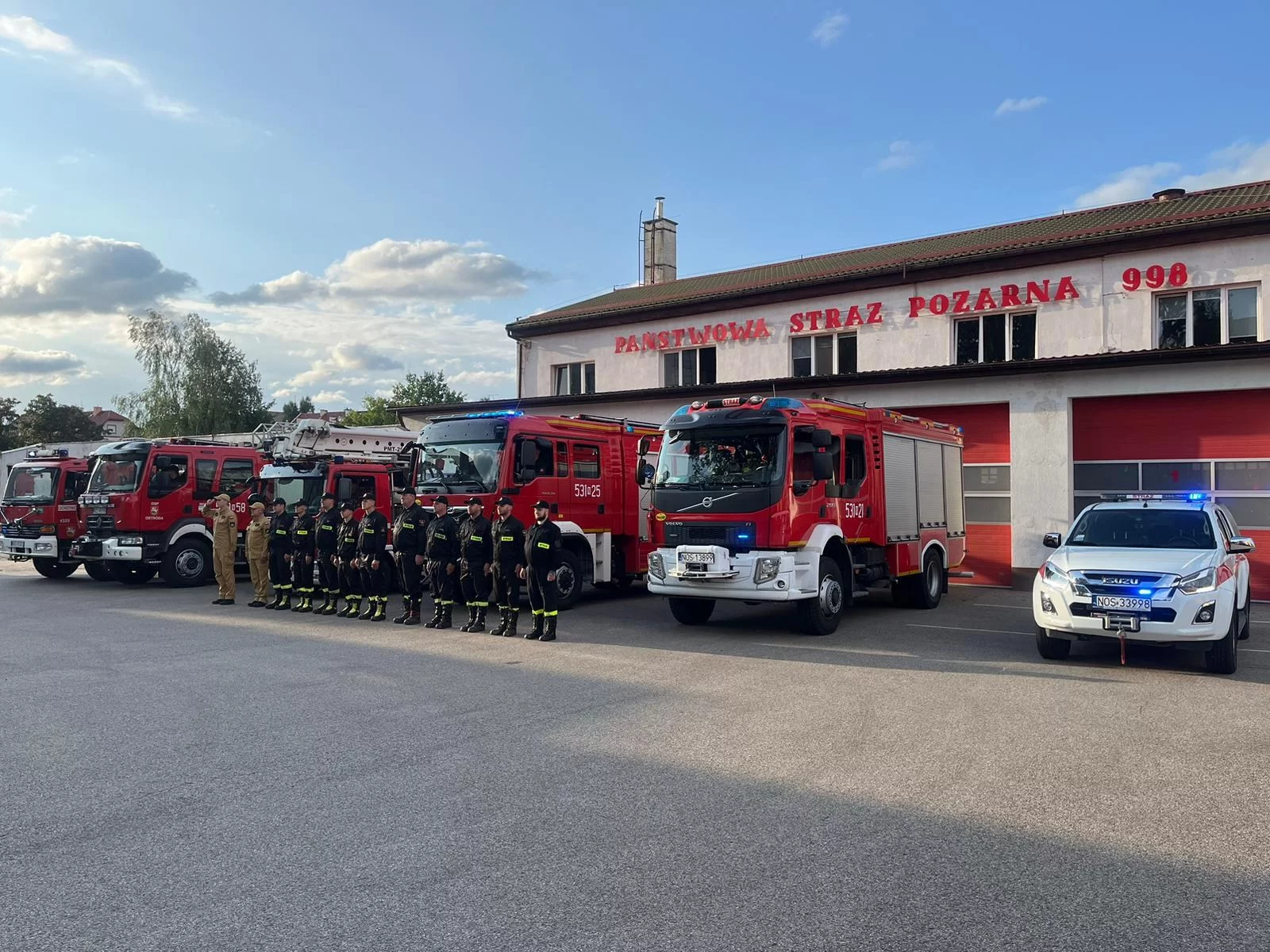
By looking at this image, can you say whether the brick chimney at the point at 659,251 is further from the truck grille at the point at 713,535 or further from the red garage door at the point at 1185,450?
the truck grille at the point at 713,535

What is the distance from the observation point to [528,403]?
24828mm

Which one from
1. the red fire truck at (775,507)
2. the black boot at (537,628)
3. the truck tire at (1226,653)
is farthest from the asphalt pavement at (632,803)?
the red fire truck at (775,507)

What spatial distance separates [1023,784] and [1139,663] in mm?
4997

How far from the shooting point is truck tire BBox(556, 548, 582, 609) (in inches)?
557

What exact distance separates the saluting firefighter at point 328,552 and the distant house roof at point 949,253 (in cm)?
1251

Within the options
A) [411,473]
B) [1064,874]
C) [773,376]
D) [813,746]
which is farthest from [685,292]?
[1064,874]

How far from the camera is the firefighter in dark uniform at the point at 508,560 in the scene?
12.0 m

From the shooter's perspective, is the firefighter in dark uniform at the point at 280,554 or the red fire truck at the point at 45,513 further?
the red fire truck at the point at 45,513

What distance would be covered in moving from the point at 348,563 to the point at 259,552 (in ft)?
7.10

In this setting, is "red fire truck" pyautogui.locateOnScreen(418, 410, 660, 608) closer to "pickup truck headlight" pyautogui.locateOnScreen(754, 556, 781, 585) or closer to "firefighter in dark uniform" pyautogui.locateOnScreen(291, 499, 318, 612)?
"firefighter in dark uniform" pyautogui.locateOnScreen(291, 499, 318, 612)

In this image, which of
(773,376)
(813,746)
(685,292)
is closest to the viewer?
(813,746)

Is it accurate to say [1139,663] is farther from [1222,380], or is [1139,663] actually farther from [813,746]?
[1222,380]

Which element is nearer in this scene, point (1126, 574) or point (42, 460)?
point (1126, 574)

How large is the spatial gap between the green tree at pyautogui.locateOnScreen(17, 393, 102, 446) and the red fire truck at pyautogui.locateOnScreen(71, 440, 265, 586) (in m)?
59.3
